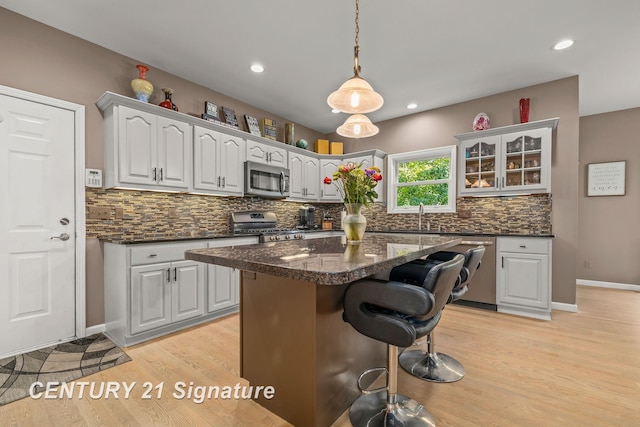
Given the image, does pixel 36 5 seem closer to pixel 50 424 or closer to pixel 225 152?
pixel 225 152

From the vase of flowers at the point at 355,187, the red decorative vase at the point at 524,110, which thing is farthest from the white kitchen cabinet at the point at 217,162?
the red decorative vase at the point at 524,110

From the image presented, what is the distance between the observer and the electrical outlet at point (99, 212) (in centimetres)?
270

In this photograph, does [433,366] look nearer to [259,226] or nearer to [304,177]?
[259,226]

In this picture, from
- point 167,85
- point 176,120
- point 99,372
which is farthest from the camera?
point 167,85

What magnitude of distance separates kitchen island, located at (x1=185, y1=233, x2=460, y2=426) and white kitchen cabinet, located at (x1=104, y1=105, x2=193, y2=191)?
183 cm

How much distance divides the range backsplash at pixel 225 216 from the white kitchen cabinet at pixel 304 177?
32cm

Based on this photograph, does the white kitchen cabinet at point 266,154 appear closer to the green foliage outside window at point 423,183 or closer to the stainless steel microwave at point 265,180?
the stainless steel microwave at point 265,180

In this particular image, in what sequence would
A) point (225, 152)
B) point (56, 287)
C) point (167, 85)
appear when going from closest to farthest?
point (56, 287)
point (167, 85)
point (225, 152)

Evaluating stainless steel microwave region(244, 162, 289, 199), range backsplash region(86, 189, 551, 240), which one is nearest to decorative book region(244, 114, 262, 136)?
stainless steel microwave region(244, 162, 289, 199)

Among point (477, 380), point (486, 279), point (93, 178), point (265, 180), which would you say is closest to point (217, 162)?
point (265, 180)

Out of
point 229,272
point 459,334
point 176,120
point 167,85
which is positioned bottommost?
point 459,334

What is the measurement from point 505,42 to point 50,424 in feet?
14.4

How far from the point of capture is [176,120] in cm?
309

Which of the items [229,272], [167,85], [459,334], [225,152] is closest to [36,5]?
[167,85]
